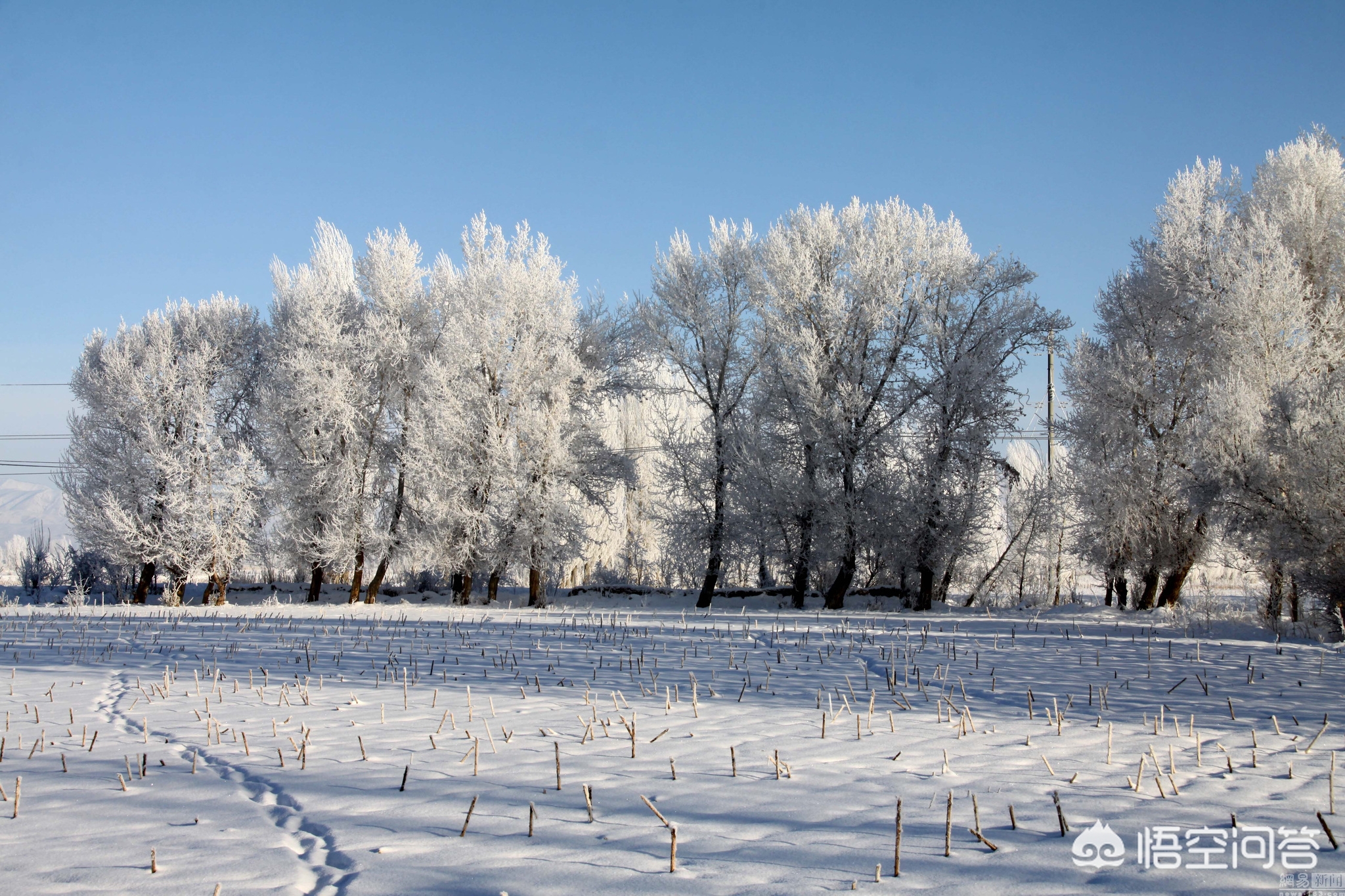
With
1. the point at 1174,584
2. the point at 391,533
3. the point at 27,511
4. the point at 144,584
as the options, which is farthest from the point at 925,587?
the point at 27,511

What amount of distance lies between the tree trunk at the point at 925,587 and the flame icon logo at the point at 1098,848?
17024 mm

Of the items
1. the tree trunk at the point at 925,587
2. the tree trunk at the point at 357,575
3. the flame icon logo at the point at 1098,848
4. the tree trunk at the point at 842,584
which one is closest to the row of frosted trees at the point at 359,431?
the tree trunk at the point at 357,575

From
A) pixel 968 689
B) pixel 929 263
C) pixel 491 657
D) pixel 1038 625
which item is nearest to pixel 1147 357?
pixel 929 263

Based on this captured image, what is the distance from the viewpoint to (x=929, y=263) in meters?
20.7

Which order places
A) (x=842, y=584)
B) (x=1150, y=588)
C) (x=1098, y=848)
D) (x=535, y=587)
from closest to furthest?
(x=1098, y=848) → (x=842, y=584) → (x=1150, y=588) → (x=535, y=587)

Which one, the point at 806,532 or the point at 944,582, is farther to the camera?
the point at 944,582

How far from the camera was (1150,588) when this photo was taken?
20219 mm

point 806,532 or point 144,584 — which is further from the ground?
point 806,532

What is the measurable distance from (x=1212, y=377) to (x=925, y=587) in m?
8.20

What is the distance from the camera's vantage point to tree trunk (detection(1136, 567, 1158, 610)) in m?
20.0

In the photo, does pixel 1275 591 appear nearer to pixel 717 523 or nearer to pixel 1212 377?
pixel 1212 377

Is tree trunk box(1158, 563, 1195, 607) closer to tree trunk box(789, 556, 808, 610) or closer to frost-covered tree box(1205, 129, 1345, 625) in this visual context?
frost-covered tree box(1205, 129, 1345, 625)

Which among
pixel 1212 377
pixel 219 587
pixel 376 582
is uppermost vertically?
pixel 1212 377

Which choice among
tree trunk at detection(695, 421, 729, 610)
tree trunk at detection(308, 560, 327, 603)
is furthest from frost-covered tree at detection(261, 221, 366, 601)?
tree trunk at detection(695, 421, 729, 610)
